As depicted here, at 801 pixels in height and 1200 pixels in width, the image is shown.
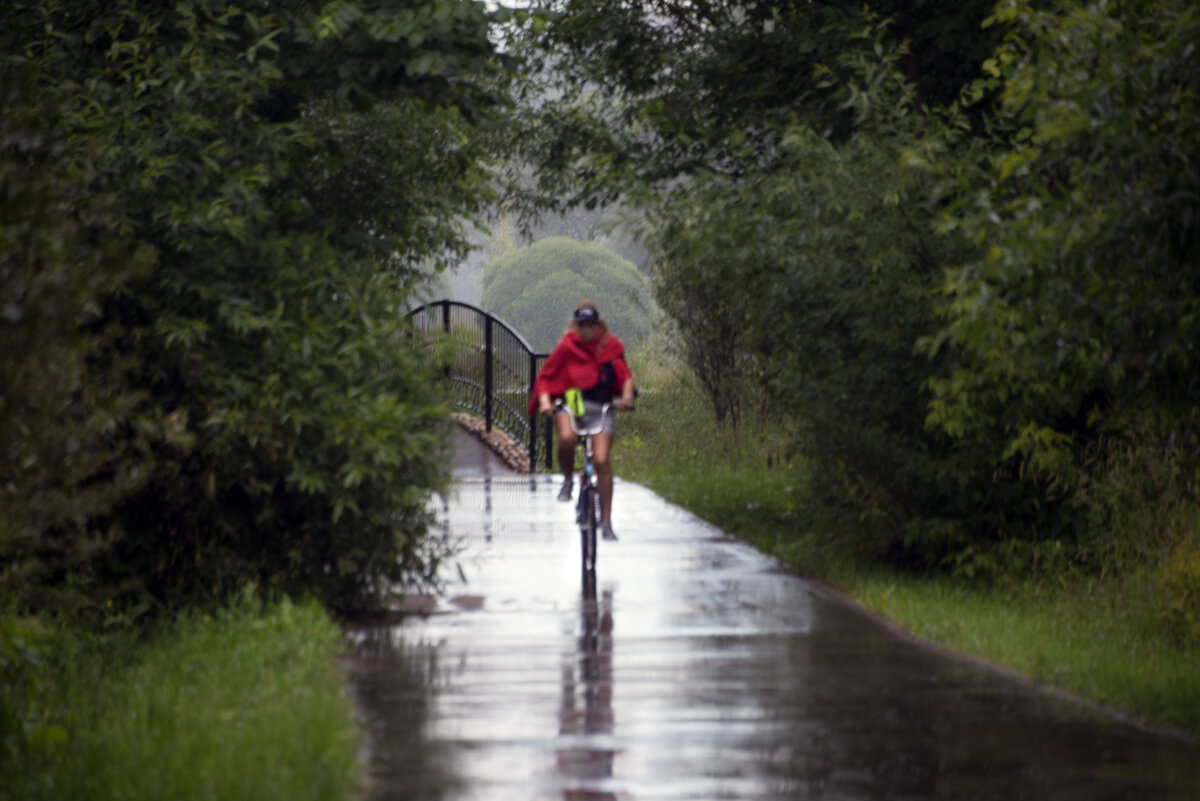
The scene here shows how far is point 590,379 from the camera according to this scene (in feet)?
38.5

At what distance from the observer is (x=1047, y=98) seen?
7590mm

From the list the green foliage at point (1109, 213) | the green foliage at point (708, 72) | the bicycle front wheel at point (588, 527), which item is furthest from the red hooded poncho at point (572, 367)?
the green foliage at point (1109, 213)

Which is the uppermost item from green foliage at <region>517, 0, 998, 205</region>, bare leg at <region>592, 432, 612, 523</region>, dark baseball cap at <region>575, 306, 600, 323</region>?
green foliage at <region>517, 0, 998, 205</region>

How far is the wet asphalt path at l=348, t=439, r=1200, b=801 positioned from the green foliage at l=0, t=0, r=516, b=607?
0.80 meters

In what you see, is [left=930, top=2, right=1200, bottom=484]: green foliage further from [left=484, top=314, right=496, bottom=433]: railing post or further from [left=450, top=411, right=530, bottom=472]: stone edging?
[left=484, top=314, right=496, bottom=433]: railing post

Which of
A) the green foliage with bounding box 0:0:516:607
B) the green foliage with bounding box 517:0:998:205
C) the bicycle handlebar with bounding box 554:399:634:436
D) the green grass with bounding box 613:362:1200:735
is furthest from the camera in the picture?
the green foliage with bounding box 517:0:998:205

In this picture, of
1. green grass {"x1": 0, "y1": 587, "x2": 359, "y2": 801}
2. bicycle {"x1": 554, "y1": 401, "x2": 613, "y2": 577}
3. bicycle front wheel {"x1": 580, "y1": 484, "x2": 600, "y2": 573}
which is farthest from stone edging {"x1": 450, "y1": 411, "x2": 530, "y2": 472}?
green grass {"x1": 0, "y1": 587, "x2": 359, "y2": 801}

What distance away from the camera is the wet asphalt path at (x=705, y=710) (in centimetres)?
601

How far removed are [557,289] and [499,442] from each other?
45.2 m

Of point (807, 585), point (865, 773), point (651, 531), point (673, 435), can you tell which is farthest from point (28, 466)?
point (673, 435)

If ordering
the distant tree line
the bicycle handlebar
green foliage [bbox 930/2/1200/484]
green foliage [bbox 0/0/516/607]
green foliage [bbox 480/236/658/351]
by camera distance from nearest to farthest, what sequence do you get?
green foliage [bbox 930/2/1200/484], the distant tree line, green foliage [bbox 0/0/516/607], the bicycle handlebar, green foliage [bbox 480/236/658/351]

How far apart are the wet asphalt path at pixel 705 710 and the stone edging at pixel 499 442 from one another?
12.9 metres

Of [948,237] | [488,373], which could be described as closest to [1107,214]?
[948,237]

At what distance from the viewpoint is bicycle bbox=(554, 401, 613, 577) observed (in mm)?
11055
